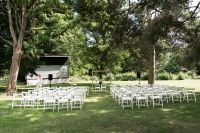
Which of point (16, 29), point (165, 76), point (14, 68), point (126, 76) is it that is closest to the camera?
point (14, 68)

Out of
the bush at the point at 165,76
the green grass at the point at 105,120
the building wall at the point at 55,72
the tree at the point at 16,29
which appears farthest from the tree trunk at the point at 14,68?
the bush at the point at 165,76

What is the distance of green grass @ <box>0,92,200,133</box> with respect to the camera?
1305cm

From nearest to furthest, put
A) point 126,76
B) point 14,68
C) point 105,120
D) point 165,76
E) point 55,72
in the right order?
point 105,120 → point 14,68 → point 55,72 → point 165,76 → point 126,76

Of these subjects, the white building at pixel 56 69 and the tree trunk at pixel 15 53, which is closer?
the tree trunk at pixel 15 53

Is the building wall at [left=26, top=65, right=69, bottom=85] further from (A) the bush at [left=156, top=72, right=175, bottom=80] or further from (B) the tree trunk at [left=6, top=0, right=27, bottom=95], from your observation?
(B) the tree trunk at [left=6, top=0, right=27, bottom=95]

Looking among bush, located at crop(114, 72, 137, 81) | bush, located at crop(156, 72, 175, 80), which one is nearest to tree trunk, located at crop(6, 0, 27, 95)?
bush, located at crop(114, 72, 137, 81)

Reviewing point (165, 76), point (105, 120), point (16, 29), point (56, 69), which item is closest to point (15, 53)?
point (16, 29)

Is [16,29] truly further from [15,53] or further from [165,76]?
[165,76]

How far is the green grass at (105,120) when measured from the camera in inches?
514

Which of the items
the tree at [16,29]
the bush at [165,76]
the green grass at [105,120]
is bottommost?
the green grass at [105,120]

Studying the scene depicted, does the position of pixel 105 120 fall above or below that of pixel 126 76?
below

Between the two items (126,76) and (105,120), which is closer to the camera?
(105,120)

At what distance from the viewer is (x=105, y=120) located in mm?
15047

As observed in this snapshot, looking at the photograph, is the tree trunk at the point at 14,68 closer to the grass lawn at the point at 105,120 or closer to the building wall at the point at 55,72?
the grass lawn at the point at 105,120
